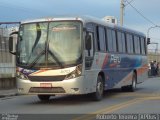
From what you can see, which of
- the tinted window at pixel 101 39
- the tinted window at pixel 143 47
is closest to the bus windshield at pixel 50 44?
the tinted window at pixel 101 39

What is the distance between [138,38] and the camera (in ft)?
85.8

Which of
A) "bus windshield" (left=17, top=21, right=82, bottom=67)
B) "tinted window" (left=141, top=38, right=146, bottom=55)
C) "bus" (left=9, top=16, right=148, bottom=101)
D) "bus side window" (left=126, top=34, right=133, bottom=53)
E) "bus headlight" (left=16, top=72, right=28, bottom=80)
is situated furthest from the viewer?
"tinted window" (left=141, top=38, right=146, bottom=55)

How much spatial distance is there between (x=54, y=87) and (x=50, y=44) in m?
1.51

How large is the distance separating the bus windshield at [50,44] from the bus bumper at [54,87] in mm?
615

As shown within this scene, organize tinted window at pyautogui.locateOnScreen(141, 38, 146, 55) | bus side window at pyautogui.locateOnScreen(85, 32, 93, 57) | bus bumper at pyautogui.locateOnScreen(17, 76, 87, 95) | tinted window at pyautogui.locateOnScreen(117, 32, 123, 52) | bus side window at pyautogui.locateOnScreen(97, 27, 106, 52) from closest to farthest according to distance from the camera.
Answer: bus bumper at pyautogui.locateOnScreen(17, 76, 87, 95), bus side window at pyautogui.locateOnScreen(85, 32, 93, 57), bus side window at pyautogui.locateOnScreen(97, 27, 106, 52), tinted window at pyautogui.locateOnScreen(117, 32, 123, 52), tinted window at pyautogui.locateOnScreen(141, 38, 146, 55)

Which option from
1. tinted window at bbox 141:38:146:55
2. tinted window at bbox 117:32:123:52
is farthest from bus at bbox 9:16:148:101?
tinted window at bbox 141:38:146:55

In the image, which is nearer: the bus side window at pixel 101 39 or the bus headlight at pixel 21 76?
the bus headlight at pixel 21 76

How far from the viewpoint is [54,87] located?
55.3ft

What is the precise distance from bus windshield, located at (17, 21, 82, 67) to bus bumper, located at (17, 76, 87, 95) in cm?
62

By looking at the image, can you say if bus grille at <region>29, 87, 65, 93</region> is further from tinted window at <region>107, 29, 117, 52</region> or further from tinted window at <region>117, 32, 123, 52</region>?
tinted window at <region>117, 32, 123, 52</region>

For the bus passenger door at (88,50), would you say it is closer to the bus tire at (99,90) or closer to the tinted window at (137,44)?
the bus tire at (99,90)

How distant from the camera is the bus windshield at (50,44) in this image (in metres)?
17.0

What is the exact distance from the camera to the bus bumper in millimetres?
16734

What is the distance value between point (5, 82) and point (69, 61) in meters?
10.6
